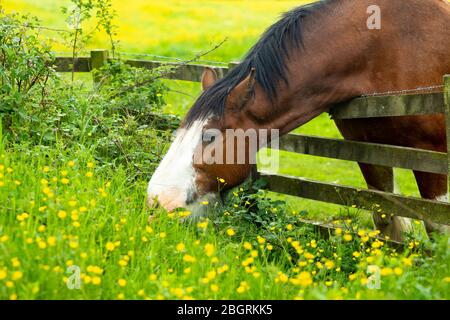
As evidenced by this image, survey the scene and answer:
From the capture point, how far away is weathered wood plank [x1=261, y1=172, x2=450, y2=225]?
5.14 meters

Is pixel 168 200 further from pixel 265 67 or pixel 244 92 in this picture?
pixel 265 67

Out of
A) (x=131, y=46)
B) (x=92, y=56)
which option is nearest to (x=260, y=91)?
(x=92, y=56)

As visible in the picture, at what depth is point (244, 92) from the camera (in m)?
5.31

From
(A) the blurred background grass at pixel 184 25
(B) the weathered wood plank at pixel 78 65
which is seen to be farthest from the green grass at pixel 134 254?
(A) the blurred background grass at pixel 184 25

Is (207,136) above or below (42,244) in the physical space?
above

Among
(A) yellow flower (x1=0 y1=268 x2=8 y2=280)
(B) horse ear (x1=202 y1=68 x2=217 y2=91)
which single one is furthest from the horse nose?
(A) yellow flower (x1=0 y1=268 x2=8 y2=280)

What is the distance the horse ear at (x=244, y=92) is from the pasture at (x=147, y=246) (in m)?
0.79

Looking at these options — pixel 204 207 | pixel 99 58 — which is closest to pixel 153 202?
pixel 204 207

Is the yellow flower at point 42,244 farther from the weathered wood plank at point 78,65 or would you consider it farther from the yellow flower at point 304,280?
the weathered wood plank at point 78,65

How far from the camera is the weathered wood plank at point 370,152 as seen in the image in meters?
5.18

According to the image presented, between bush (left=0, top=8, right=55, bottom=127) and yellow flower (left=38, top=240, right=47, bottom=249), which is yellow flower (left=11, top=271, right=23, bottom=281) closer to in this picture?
yellow flower (left=38, top=240, right=47, bottom=249)

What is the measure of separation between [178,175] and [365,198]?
1.48 metres
